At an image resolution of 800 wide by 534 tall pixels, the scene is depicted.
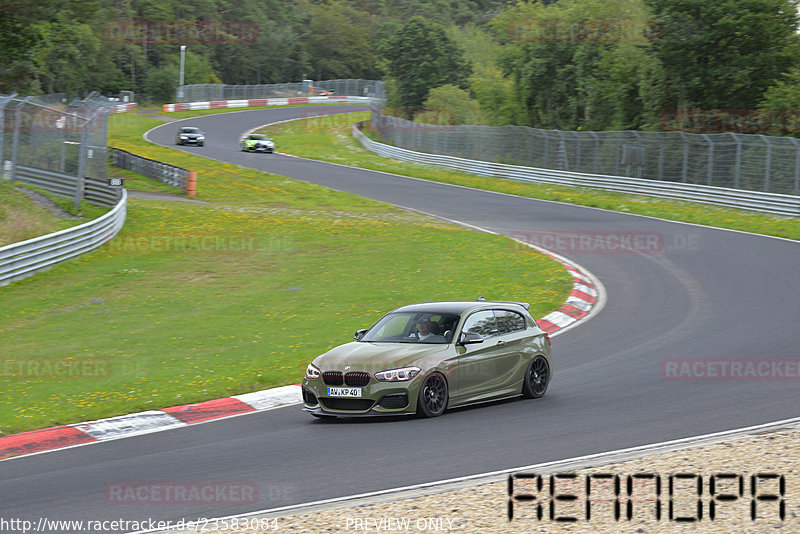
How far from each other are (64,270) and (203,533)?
18310 millimetres

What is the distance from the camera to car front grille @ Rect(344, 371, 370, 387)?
420 inches

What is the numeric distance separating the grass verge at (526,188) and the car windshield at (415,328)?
60.6 feet

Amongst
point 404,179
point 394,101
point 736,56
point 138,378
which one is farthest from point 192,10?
point 138,378

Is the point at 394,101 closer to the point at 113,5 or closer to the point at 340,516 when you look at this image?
the point at 113,5

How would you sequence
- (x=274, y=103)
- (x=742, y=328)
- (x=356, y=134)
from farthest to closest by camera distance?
1. (x=274, y=103)
2. (x=356, y=134)
3. (x=742, y=328)

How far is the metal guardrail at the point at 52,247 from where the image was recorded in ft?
71.7

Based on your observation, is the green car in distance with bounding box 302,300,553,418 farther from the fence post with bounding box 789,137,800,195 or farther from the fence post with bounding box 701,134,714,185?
the fence post with bounding box 701,134,714,185

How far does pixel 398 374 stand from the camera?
10586 millimetres

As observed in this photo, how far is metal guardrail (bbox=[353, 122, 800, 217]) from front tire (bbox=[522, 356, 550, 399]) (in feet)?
72.1

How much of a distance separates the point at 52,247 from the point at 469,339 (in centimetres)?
1583

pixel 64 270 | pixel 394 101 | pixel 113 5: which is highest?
pixel 113 5

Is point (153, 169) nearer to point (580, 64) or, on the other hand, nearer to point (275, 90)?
point (580, 64)

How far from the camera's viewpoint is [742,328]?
51.7ft

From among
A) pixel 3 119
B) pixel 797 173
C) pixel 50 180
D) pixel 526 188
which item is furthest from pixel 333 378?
pixel 526 188
